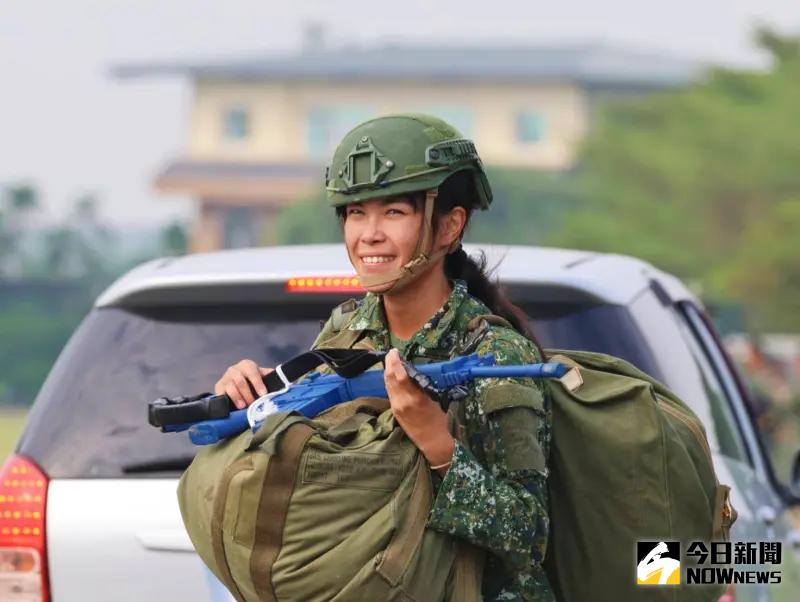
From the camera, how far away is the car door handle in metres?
4.66

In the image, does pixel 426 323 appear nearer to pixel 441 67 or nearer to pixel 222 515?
pixel 222 515

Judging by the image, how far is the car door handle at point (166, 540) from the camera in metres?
4.66

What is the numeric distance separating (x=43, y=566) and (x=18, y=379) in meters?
50.8

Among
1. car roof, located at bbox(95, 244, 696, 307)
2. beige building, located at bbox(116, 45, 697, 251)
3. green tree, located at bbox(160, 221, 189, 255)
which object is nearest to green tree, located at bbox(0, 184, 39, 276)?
green tree, located at bbox(160, 221, 189, 255)

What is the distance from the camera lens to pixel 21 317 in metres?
56.8

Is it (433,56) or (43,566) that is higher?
(43,566)

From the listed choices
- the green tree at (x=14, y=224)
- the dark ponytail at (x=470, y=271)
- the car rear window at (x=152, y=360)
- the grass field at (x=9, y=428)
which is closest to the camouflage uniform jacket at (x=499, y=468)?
the dark ponytail at (x=470, y=271)

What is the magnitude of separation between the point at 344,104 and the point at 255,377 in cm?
9056

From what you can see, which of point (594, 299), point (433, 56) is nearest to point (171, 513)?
point (594, 299)

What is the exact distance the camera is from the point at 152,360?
16.8 feet

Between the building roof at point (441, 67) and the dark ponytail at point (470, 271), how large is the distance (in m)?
87.0

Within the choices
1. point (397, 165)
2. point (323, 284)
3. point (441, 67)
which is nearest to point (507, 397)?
point (397, 165)

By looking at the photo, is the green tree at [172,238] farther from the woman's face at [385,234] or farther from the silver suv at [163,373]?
the woman's face at [385,234]

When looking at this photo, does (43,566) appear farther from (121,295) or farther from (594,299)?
(594,299)
